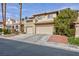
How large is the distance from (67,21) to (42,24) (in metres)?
10.7

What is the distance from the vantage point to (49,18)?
4309cm

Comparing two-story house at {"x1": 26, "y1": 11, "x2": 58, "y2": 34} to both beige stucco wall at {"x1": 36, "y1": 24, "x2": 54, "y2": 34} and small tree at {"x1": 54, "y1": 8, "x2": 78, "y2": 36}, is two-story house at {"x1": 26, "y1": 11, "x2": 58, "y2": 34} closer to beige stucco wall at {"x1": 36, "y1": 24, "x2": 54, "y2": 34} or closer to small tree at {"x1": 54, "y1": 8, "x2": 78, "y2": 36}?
beige stucco wall at {"x1": 36, "y1": 24, "x2": 54, "y2": 34}

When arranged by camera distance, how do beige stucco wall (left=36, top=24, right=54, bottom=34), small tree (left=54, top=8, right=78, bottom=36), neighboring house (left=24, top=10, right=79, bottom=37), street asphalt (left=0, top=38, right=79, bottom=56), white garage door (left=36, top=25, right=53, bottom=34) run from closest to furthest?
street asphalt (left=0, top=38, right=79, bottom=56) → small tree (left=54, top=8, right=78, bottom=36) → beige stucco wall (left=36, top=24, right=54, bottom=34) → white garage door (left=36, top=25, right=53, bottom=34) → neighboring house (left=24, top=10, right=79, bottom=37)

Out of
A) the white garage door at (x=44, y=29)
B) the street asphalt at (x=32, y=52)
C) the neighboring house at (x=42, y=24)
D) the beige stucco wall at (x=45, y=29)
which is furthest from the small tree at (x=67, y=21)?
the street asphalt at (x=32, y=52)

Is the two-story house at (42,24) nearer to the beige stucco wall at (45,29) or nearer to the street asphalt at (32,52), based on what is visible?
the beige stucco wall at (45,29)

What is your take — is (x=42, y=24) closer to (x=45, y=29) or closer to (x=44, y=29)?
(x=44, y=29)

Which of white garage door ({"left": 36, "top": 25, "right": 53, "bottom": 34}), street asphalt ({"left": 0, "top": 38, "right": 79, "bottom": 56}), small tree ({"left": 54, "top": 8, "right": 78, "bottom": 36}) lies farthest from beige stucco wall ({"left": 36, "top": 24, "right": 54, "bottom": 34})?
street asphalt ({"left": 0, "top": 38, "right": 79, "bottom": 56})

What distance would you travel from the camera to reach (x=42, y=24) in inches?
1702

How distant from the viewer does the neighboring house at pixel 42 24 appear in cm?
4064

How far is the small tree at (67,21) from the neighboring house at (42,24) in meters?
5.04

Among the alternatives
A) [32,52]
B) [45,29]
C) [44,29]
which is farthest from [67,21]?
[32,52]

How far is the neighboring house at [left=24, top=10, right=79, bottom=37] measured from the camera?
40.6m

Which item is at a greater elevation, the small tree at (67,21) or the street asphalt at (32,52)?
the small tree at (67,21)

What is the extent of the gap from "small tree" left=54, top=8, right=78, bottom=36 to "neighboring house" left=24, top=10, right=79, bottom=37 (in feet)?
16.5
